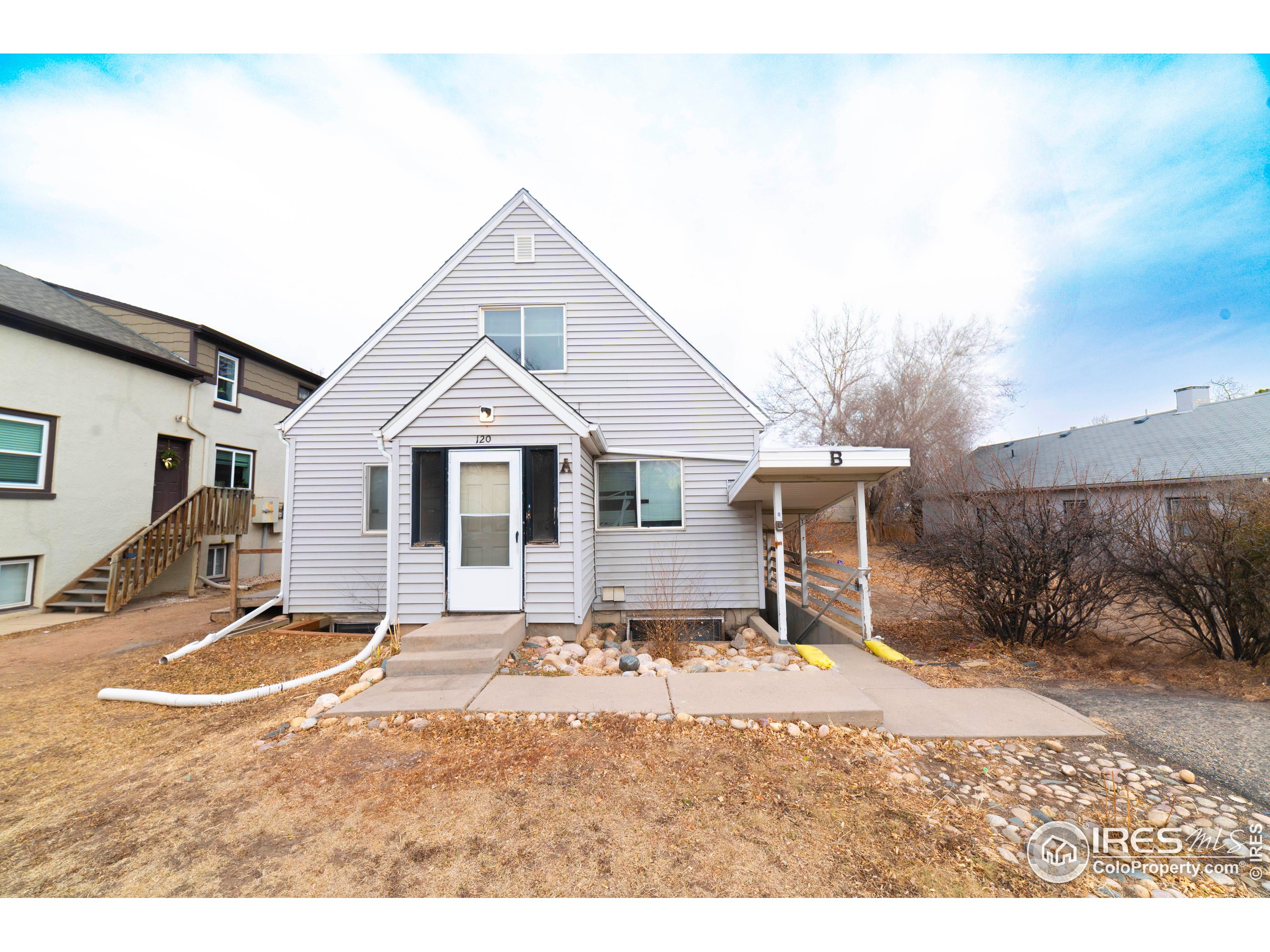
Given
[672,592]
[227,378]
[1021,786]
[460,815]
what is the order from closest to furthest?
[460,815]
[1021,786]
[672,592]
[227,378]

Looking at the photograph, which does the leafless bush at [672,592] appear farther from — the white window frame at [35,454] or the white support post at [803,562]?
the white window frame at [35,454]

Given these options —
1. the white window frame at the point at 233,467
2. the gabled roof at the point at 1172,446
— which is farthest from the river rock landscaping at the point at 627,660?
the white window frame at the point at 233,467

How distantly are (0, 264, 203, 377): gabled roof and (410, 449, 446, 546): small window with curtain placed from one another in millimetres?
8094

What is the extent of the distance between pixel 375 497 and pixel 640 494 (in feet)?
14.3

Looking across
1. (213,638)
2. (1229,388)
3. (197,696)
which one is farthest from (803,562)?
(1229,388)

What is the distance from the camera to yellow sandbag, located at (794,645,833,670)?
5176mm

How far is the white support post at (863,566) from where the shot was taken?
6.30m

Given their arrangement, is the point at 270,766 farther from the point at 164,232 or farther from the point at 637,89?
the point at 164,232

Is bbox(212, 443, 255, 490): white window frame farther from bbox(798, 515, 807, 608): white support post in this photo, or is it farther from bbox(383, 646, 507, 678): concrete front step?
bbox(798, 515, 807, 608): white support post

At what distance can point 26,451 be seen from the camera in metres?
8.24

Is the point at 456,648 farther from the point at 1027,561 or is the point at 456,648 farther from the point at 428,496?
the point at 1027,561

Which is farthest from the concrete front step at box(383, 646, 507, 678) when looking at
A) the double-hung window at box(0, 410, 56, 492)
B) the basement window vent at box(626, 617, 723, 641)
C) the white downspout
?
the double-hung window at box(0, 410, 56, 492)

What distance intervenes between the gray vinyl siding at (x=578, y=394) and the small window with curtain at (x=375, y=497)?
0.44ft

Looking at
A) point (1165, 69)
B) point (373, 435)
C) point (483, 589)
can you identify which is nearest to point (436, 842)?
point (483, 589)
